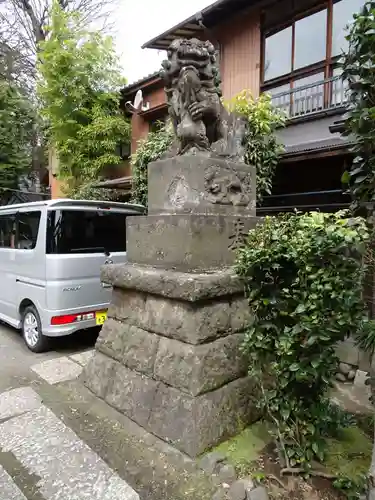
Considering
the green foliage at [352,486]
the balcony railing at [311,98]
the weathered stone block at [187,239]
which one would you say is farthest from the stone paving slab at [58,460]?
the balcony railing at [311,98]

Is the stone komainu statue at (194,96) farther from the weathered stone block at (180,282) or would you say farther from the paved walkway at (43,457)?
the paved walkway at (43,457)

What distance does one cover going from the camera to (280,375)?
2.13 metres

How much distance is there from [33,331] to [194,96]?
158 inches

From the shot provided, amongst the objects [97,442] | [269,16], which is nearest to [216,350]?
[97,442]

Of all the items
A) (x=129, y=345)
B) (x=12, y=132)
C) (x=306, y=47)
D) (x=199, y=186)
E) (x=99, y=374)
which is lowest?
(x=99, y=374)

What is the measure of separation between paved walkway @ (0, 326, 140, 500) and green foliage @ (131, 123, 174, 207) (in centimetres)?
468

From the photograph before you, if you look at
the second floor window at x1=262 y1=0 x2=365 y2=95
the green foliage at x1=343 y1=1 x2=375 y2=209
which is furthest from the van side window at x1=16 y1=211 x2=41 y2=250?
the second floor window at x1=262 y1=0 x2=365 y2=95

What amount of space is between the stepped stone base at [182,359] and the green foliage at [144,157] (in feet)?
14.5

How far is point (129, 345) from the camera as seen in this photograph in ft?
10.0

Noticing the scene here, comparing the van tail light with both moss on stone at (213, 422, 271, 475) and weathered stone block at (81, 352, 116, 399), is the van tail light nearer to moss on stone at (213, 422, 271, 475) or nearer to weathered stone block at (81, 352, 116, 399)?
weathered stone block at (81, 352, 116, 399)

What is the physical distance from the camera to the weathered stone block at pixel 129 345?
2.85 meters

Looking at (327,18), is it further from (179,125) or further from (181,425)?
(181,425)

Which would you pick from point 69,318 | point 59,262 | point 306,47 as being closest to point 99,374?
point 69,318

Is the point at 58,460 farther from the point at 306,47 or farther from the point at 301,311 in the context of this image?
the point at 306,47
